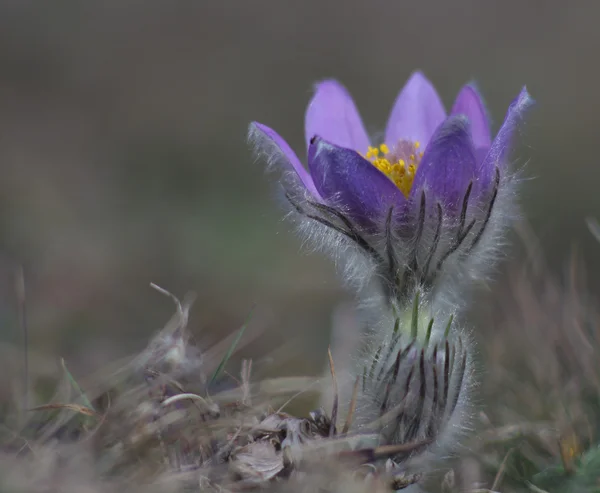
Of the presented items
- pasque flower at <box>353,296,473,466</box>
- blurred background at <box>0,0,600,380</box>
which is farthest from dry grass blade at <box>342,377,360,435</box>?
blurred background at <box>0,0,600,380</box>

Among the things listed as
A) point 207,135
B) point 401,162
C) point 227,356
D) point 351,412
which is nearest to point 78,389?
point 227,356

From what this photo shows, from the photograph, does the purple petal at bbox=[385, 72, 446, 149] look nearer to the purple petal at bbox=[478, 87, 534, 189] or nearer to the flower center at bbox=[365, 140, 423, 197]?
the flower center at bbox=[365, 140, 423, 197]

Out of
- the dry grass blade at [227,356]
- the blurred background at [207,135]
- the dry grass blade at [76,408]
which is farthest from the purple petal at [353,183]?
the blurred background at [207,135]

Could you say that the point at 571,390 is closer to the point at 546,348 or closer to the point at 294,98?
the point at 546,348

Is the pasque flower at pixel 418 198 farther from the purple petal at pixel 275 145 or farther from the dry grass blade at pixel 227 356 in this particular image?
the dry grass blade at pixel 227 356

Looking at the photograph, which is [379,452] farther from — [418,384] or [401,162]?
[401,162]
